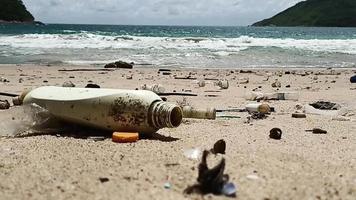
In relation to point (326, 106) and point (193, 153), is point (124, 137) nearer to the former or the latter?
point (193, 153)

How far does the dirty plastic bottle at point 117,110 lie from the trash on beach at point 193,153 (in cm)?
44

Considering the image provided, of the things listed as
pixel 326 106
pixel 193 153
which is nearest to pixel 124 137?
pixel 193 153

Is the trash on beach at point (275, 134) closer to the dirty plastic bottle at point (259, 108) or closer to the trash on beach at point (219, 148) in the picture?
the trash on beach at point (219, 148)

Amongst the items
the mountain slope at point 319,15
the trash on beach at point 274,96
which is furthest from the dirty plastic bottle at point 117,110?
the mountain slope at point 319,15

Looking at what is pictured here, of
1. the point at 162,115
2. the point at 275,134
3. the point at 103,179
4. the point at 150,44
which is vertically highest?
the point at 162,115

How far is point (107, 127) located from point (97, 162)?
2.81 feet

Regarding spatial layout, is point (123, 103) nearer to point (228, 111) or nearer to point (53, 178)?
point (53, 178)

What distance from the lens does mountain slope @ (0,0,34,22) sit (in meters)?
92.9

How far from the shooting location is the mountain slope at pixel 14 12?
92875 mm

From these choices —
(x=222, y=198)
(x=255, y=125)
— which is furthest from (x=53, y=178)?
(x=255, y=125)

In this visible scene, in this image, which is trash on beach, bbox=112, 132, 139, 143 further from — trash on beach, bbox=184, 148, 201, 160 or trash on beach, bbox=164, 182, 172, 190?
trash on beach, bbox=164, 182, 172, 190

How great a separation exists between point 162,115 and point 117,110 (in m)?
0.38

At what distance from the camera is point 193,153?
132 inches

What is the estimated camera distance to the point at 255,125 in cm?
481
